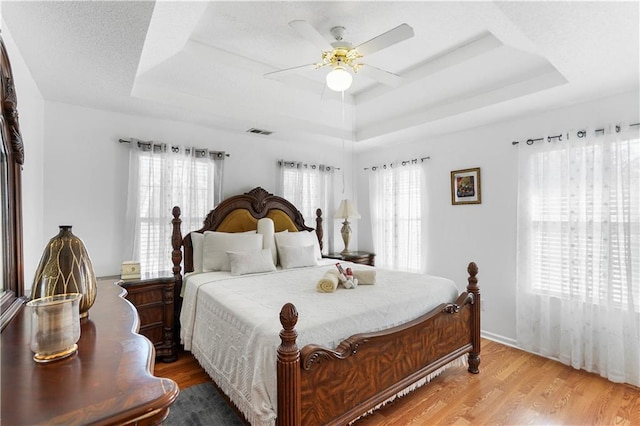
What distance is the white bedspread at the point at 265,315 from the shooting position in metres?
1.80

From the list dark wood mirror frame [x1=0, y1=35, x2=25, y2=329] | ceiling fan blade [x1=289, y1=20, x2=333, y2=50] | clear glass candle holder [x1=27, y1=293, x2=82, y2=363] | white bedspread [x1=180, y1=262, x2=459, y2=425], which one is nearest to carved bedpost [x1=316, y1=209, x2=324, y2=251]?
white bedspread [x1=180, y1=262, x2=459, y2=425]

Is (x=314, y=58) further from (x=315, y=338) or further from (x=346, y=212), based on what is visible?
(x=315, y=338)

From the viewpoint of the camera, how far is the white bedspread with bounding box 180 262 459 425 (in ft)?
5.90

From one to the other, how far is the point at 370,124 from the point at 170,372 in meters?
3.65

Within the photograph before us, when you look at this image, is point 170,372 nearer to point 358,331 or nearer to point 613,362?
point 358,331

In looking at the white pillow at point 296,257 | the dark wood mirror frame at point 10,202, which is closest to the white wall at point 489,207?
the white pillow at point 296,257

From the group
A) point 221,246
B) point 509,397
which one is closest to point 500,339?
point 509,397

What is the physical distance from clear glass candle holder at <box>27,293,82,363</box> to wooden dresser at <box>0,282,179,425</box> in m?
0.03

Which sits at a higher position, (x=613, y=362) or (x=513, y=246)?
(x=513, y=246)

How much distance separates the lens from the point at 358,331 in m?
2.05

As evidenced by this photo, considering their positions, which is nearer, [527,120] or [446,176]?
[527,120]

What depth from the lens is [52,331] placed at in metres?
0.94

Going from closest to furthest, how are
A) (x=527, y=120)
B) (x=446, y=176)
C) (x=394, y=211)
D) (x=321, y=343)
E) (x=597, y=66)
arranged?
1. (x=321, y=343)
2. (x=597, y=66)
3. (x=527, y=120)
4. (x=446, y=176)
5. (x=394, y=211)

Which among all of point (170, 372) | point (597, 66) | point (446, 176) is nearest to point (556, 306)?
point (446, 176)
